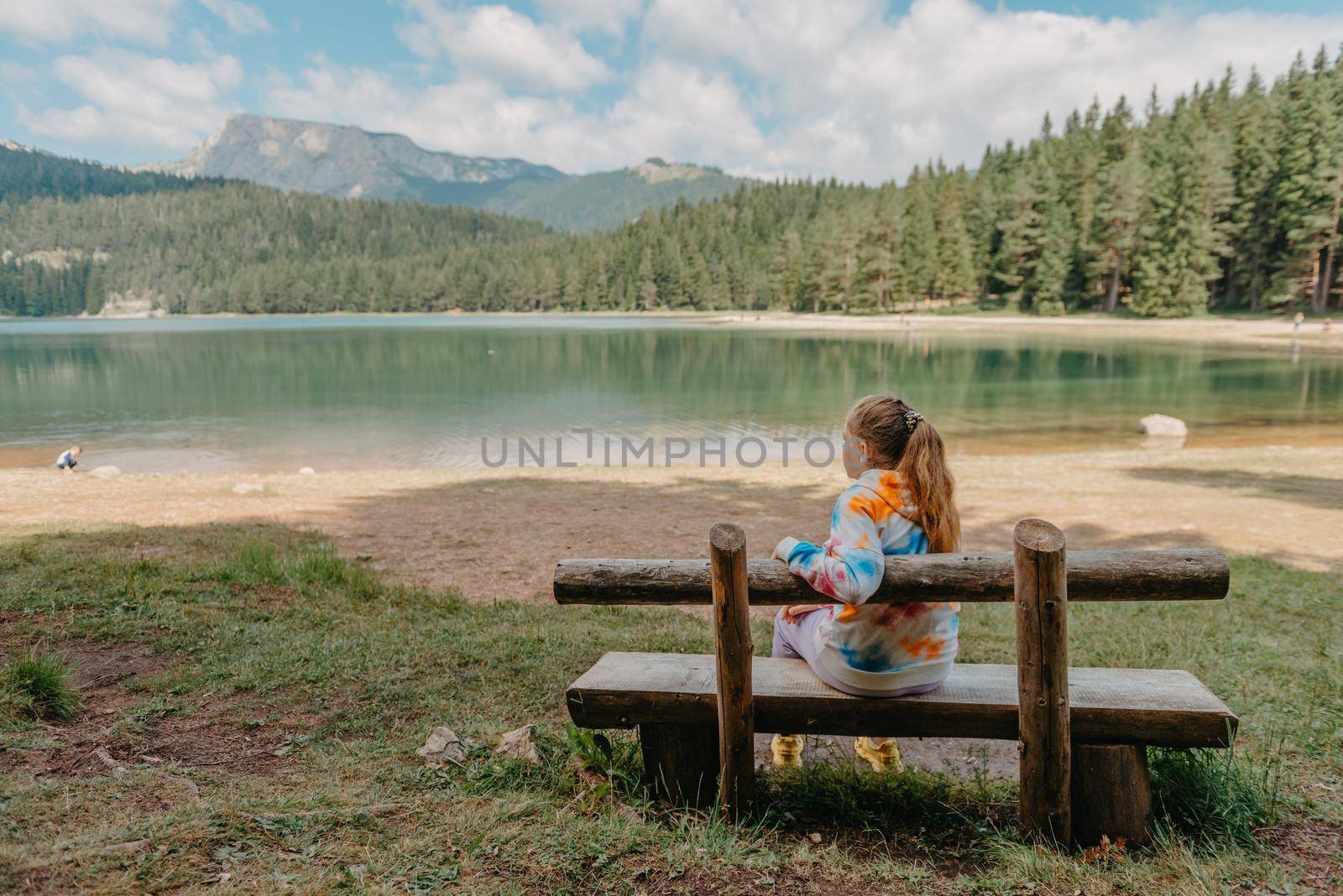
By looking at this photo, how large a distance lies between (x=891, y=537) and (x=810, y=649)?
671 mm

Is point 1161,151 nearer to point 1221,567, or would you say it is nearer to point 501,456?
point 501,456

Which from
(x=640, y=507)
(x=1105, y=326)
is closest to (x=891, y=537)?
(x=640, y=507)

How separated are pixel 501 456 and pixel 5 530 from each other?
42.6 feet

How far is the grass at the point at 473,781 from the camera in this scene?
2.79 metres

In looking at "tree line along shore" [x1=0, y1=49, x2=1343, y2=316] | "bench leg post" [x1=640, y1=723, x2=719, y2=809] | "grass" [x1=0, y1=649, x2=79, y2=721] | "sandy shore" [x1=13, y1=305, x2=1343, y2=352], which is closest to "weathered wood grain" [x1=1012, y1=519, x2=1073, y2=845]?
"bench leg post" [x1=640, y1=723, x2=719, y2=809]

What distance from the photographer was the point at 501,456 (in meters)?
21.3

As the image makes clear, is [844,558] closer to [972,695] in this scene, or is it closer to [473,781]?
[972,695]

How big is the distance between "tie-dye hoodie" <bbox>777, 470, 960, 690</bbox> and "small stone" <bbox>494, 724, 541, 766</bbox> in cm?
147

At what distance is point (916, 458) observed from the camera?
3.11m

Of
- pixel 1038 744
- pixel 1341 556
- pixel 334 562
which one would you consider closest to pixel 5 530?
pixel 334 562

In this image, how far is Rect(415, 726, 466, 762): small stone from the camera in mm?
3770

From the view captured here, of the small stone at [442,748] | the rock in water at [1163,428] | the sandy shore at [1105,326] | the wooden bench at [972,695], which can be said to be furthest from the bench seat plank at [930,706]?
the sandy shore at [1105,326]

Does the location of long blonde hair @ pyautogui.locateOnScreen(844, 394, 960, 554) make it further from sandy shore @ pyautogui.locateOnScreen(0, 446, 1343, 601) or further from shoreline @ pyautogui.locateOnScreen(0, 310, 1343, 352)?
shoreline @ pyautogui.locateOnScreen(0, 310, 1343, 352)

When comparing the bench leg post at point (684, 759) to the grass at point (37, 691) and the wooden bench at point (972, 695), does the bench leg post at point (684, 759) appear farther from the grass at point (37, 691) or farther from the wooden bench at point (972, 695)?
the grass at point (37, 691)
